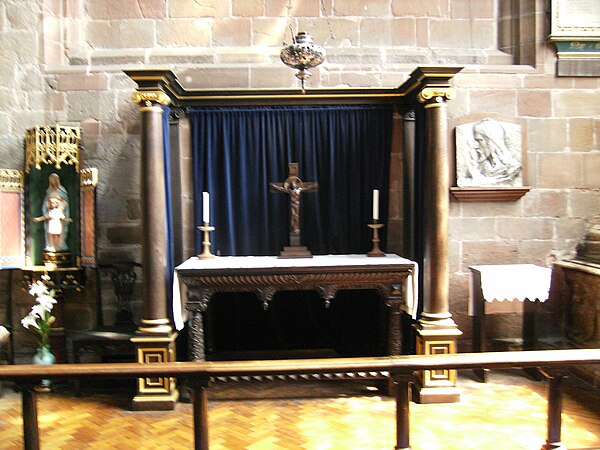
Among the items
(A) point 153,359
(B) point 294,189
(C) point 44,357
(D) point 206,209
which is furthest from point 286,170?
(C) point 44,357

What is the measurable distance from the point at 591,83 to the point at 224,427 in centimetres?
398

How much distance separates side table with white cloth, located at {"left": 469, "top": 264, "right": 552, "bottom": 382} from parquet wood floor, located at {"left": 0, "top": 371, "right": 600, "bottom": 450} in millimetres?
367

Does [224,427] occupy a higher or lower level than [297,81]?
lower

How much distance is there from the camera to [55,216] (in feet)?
12.1

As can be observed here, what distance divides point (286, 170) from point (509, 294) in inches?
76.8

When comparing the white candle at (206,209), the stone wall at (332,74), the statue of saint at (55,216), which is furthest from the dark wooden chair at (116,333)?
the white candle at (206,209)

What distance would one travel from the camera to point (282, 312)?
3842mm

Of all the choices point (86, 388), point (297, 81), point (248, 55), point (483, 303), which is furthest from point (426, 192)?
point (86, 388)

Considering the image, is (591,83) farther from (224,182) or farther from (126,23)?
(126,23)

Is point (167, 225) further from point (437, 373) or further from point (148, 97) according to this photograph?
point (437, 373)

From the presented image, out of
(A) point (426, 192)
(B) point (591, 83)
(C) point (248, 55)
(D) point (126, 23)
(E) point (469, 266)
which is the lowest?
(E) point (469, 266)

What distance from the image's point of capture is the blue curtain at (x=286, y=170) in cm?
381

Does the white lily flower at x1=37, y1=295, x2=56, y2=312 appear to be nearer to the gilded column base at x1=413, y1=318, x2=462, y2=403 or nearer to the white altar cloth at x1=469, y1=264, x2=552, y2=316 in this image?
the gilded column base at x1=413, y1=318, x2=462, y2=403

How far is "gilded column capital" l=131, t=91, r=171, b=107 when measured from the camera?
3.11m
